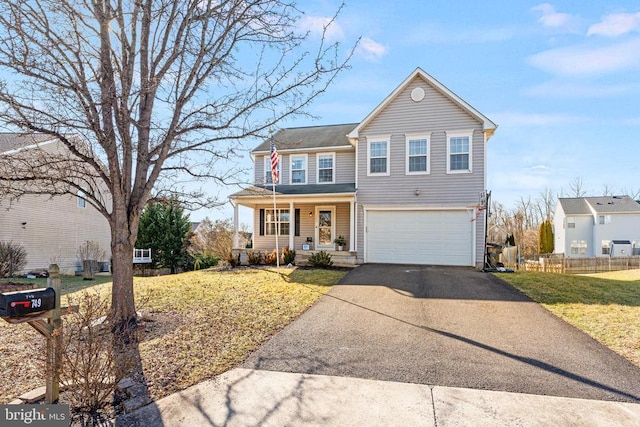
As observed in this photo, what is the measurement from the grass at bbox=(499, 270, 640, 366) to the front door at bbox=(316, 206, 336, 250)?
7757 millimetres

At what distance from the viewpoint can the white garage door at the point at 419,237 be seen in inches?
566

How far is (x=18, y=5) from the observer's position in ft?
17.3

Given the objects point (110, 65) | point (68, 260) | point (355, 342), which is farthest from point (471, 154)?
point (68, 260)

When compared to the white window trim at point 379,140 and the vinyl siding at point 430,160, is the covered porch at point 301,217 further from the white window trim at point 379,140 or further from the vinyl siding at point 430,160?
the vinyl siding at point 430,160

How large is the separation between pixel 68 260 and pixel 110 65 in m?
18.3

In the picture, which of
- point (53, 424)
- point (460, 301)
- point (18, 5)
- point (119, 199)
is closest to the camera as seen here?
point (53, 424)

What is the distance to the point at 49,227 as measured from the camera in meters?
18.7

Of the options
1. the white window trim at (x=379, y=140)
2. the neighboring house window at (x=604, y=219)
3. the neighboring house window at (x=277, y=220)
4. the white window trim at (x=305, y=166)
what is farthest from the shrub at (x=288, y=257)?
the neighboring house window at (x=604, y=219)

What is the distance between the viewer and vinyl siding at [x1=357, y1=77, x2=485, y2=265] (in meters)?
14.4

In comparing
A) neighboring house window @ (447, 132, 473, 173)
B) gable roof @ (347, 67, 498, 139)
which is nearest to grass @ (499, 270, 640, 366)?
neighboring house window @ (447, 132, 473, 173)

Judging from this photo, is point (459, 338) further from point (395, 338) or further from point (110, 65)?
point (110, 65)

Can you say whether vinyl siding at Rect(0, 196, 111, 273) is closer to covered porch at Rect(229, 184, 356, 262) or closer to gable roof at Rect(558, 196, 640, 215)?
covered porch at Rect(229, 184, 356, 262)

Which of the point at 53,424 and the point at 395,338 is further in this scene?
the point at 395,338

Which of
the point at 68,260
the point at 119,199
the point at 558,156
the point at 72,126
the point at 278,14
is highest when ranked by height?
the point at 558,156
